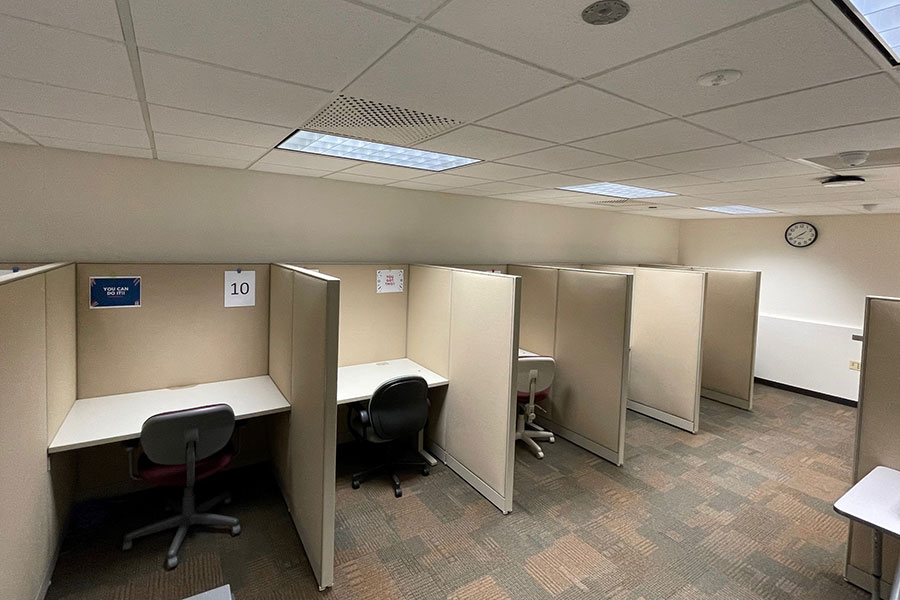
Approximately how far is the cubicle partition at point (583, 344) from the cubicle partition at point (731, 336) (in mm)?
1871

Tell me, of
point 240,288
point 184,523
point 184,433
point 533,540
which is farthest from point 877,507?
point 240,288

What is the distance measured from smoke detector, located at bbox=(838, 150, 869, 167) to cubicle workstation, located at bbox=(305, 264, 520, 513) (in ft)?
5.82

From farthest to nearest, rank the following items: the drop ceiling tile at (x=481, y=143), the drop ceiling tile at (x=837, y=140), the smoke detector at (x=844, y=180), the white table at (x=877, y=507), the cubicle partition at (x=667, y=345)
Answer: the cubicle partition at (x=667, y=345) < the smoke detector at (x=844, y=180) < the drop ceiling tile at (x=481, y=143) < the drop ceiling tile at (x=837, y=140) < the white table at (x=877, y=507)

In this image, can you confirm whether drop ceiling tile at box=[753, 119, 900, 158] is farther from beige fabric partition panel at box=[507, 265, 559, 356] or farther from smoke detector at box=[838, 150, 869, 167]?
beige fabric partition panel at box=[507, 265, 559, 356]

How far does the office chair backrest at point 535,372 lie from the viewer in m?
3.34

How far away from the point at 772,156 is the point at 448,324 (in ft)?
7.03

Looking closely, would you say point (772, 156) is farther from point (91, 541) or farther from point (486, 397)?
point (91, 541)

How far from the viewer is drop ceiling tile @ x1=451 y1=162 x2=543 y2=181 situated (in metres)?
2.82

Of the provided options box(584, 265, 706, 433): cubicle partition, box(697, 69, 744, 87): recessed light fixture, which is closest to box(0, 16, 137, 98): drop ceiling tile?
box(697, 69, 744, 87): recessed light fixture

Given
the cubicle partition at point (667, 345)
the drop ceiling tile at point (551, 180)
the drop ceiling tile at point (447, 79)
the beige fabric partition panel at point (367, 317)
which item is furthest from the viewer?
the cubicle partition at point (667, 345)

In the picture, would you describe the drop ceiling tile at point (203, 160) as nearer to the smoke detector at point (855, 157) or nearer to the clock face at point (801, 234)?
the smoke detector at point (855, 157)

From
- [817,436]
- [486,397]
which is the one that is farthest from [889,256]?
[486,397]

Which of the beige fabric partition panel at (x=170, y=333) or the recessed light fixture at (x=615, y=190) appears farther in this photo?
the recessed light fixture at (x=615, y=190)

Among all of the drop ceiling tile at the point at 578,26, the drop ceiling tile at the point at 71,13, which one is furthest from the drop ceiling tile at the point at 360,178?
the drop ceiling tile at the point at 578,26
